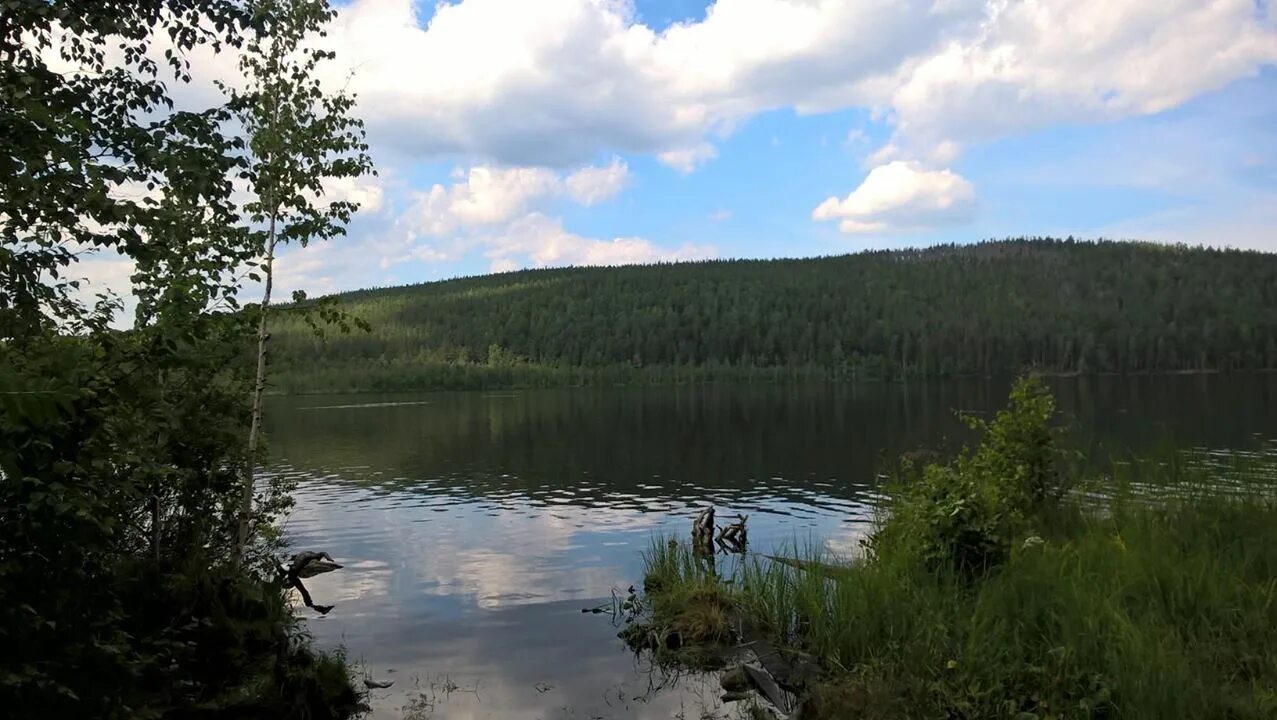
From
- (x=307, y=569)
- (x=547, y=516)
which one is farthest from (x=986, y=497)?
(x=547, y=516)

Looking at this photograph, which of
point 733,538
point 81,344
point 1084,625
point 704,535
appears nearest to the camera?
point 81,344

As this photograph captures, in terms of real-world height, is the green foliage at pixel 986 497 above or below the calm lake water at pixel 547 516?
above

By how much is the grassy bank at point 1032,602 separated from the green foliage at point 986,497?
Answer: 0.11 ft

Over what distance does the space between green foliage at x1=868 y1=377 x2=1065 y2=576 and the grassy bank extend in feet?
0.11

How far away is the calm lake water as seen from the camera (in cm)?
1331

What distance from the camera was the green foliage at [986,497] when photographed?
40.0ft

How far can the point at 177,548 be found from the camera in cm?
1138

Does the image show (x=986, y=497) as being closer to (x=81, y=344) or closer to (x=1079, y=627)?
(x=1079, y=627)

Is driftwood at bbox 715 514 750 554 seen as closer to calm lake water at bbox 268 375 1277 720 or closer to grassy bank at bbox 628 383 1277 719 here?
calm lake water at bbox 268 375 1277 720

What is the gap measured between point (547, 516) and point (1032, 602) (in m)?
21.9

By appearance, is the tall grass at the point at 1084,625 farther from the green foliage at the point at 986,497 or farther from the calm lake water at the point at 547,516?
the calm lake water at the point at 547,516

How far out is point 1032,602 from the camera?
10.0 m

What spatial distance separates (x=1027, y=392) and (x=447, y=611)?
12002mm

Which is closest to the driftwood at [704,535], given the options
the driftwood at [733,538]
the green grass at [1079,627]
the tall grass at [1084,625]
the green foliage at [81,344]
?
the driftwood at [733,538]
